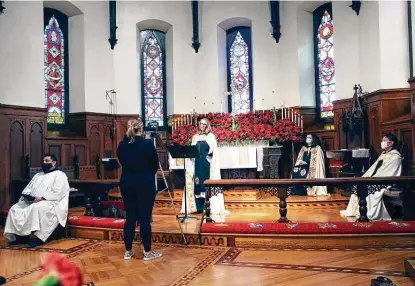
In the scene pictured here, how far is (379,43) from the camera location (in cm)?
845

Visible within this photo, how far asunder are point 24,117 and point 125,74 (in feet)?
10.2

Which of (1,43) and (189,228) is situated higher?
(1,43)

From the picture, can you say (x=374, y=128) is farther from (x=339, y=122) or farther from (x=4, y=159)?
(x=4, y=159)

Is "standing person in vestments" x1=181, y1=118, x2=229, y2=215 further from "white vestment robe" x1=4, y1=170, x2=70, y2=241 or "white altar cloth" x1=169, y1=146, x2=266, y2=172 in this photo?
"white vestment robe" x1=4, y1=170, x2=70, y2=241

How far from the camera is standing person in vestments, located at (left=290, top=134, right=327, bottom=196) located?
912 cm

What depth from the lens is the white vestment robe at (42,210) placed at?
5.98m

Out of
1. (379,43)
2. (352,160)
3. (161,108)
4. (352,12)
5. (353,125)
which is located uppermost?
(352,12)

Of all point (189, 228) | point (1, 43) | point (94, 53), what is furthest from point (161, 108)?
point (189, 228)

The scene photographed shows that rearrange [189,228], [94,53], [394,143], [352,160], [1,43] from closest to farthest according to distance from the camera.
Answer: [189,228], [394,143], [352,160], [1,43], [94,53]

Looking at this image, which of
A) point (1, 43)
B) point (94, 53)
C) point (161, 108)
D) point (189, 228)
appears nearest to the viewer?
point (189, 228)

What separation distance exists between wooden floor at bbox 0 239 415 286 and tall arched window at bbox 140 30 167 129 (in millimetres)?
6718

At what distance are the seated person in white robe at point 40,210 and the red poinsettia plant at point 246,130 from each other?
3.57m

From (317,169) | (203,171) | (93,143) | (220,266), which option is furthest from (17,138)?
(317,169)

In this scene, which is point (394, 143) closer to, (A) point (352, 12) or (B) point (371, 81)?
(B) point (371, 81)
